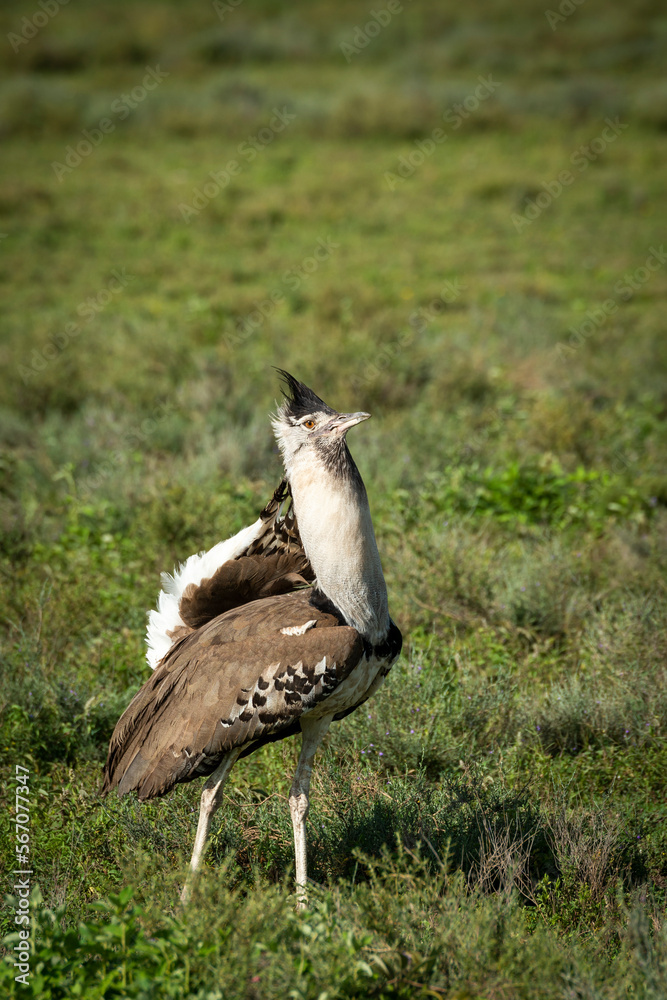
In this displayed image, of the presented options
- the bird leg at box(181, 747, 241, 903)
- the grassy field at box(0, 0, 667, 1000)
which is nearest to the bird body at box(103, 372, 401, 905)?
the bird leg at box(181, 747, 241, 903)

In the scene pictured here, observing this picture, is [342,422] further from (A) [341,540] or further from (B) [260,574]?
(B) [260,574]

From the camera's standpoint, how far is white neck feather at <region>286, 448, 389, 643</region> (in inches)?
113

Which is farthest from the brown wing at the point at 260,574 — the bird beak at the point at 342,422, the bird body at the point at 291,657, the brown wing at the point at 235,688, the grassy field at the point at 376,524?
the grassy field at the point at 376,524

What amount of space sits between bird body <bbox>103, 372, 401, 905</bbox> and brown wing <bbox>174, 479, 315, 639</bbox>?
2 centimetres

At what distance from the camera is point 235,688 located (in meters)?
2.85

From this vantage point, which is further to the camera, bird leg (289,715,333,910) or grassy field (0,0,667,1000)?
bird leg (289,715,333,910)

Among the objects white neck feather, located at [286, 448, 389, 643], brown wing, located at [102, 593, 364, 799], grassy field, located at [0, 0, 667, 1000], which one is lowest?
grassy field, located at [0, 0, 667, 1000]

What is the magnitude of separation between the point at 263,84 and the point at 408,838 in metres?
23.4

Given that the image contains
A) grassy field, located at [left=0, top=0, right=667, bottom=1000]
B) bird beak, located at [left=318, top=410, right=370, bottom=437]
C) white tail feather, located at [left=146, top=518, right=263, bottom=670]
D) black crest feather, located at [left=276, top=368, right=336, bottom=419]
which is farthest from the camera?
white tail feather, located at [left=146, top=518, right=263, bottom=670]

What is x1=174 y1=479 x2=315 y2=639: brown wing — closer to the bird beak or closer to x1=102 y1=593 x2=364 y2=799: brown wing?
x1=102 y1=593 x2=364 y2=799: brown wing

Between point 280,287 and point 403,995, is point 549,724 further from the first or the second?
point 280,287

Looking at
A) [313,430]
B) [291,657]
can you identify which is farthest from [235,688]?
[313,430]

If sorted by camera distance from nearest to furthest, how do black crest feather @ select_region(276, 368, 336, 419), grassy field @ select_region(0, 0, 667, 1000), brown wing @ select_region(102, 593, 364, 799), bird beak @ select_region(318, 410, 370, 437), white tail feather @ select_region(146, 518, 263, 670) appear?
grassy field @ select_region(0, 0, 667, 1000)
brown wing @ select_region(102, 593, 364, 799)
bird beak @ select_region(318, 410, 370, 437)
black crest feather @ select_region(276, 368, 336, 419)
white tail feather @ select_region(146, 518, 263, 670)

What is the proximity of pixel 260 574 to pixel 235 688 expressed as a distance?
0.61m
